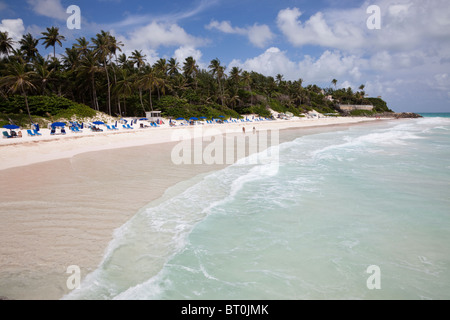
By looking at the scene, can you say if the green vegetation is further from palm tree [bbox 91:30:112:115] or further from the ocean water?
the ocean water

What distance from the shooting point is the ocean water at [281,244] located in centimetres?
411

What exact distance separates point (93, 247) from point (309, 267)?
4.15m

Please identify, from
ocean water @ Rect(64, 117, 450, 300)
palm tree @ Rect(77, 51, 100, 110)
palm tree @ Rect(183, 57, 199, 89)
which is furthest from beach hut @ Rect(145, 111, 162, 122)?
ocean water @ Rect(64, 117, 450, 300)

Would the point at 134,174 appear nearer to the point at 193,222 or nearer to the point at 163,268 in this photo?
the point at 193,222

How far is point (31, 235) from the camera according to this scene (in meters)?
5.25

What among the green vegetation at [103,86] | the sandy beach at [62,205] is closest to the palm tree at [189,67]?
the green vegetation at [103,86]

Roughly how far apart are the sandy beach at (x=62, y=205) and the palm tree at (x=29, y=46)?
142 feet

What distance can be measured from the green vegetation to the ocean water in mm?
29340

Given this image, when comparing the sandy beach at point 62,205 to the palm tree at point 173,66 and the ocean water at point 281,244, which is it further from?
the palm tree at point 173,66

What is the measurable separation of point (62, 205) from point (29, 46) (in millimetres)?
54949

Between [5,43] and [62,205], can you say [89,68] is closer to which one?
[5,43]

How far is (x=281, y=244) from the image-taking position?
17.9ft

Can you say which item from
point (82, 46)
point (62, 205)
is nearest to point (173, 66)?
point (82, 46)

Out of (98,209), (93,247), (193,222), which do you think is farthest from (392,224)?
(98,209)
